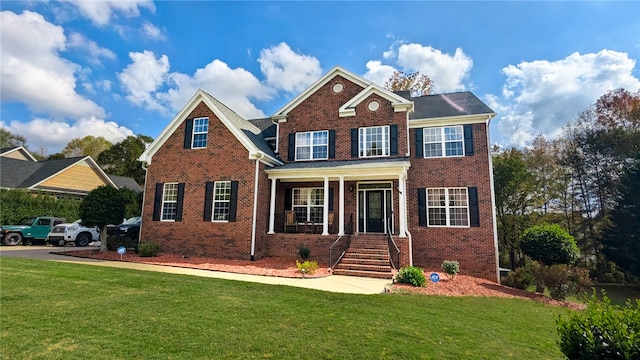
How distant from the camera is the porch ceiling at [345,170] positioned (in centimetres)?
1316

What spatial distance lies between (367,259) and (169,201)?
999cm

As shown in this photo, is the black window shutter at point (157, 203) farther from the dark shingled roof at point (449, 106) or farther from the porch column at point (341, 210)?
the dark shingled roof at point (449, 106)

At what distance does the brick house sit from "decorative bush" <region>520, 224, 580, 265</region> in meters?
1.54

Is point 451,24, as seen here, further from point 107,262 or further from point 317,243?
point 107,262

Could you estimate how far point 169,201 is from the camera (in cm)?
1510

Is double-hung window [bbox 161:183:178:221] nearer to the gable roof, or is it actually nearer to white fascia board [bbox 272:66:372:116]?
the gable roof

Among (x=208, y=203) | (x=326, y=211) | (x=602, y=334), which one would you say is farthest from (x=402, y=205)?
(x=602, y=334)

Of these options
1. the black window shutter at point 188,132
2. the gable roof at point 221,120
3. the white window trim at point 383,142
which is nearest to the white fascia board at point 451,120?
the white window trim at point 383,142

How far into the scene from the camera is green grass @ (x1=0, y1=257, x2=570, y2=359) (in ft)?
13.6

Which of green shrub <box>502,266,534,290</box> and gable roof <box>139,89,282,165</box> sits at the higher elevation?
gable roof <box>139,89,282,165</box>

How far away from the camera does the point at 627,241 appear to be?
1720cm

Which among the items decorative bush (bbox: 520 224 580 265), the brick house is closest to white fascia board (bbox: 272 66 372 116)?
→ the brick house

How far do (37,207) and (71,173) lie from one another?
267 inches

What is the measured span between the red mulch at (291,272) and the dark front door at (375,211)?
324 cm
